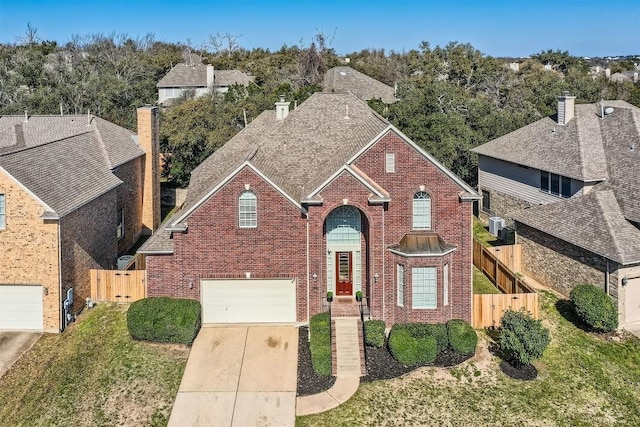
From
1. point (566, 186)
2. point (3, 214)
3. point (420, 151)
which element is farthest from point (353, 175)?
point (566, 186)

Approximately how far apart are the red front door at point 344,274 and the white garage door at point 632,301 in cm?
1071

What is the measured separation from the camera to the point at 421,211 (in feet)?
69.8

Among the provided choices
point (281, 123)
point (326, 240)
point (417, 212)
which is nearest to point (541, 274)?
point (417, 212)

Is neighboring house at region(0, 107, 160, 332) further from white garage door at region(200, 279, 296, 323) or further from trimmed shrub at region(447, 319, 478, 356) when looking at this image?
trimmed shrub at region(447, 319, 478, 356)

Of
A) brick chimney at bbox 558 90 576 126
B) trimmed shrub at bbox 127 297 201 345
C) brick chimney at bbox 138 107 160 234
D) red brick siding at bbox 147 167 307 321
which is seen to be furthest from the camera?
brick chimney at bbox 138 107 160 234

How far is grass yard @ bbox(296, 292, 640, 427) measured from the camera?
1653cm

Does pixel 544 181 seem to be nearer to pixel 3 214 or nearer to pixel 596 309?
pixel 596 309

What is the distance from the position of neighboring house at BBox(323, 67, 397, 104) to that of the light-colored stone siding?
41.1 metres

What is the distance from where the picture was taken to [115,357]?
1953 centimetres

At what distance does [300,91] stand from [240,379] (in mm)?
34921

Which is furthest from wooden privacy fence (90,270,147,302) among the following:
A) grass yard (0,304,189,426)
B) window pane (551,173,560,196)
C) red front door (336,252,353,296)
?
window pane (551,173,560,196)

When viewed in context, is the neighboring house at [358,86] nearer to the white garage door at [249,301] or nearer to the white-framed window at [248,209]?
the white-framed window at [248,209]

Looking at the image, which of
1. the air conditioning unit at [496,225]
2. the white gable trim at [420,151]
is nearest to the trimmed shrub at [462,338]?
the white gable trim at [420,151]

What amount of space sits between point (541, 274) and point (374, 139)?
1150 centimetres
